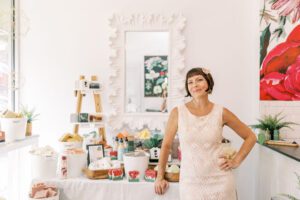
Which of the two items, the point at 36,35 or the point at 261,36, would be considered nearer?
the point at 261,36

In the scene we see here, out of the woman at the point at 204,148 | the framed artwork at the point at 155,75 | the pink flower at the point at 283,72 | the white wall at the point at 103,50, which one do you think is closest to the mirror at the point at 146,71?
the framed artwork at the point at 155,75

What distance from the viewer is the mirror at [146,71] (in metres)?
3.02

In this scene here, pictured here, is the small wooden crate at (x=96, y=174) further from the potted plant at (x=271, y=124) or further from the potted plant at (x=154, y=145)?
the potted plant at (x=271, y=124)

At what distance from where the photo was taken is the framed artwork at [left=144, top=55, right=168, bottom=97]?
9.89ft

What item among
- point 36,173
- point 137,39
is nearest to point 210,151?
point 36,173

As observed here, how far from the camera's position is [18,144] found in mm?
2609

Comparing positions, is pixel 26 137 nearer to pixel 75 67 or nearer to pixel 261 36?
pixel 75 67

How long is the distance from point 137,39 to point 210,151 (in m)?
1.61

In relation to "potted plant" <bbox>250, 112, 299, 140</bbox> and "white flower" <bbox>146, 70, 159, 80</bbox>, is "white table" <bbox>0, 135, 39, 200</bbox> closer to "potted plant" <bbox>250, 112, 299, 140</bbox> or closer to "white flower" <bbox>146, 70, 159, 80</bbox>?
"white flower" <bbox>146, 70, 159, 80</bbox>

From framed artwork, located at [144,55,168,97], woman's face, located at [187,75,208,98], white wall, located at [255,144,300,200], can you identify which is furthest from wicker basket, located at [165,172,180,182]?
framed artwork, located at [144,55,168,97]

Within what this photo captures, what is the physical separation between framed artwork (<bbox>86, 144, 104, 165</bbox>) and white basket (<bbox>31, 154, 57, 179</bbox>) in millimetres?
290

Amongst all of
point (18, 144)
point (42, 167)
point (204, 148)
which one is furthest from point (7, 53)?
point (204, 148)

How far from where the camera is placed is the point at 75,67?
10.3 ft

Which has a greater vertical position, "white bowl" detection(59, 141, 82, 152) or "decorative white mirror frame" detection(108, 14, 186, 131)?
"decorative white mirror frame" detection(108, 14, 186, 131)
